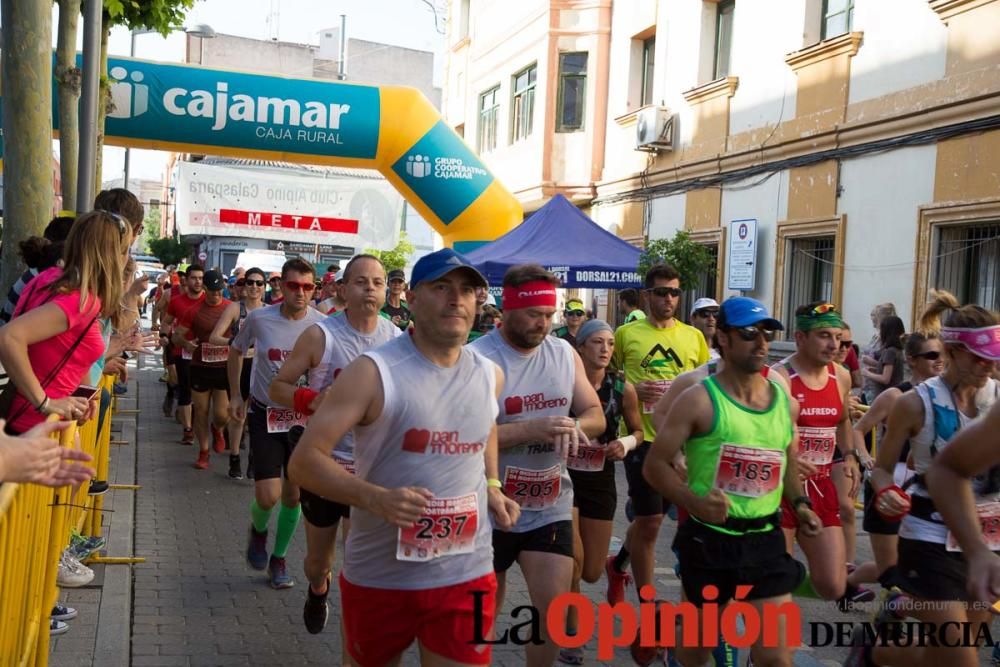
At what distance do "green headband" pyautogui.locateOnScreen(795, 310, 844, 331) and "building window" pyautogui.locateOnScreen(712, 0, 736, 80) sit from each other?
12.2 m

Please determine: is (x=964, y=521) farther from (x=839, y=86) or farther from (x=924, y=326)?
(x=839, y=86)

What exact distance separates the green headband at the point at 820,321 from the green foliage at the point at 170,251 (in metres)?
57.2

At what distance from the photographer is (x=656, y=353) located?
7.53m

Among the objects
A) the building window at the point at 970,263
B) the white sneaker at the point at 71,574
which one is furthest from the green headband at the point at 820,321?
the building window at the point at 970,263

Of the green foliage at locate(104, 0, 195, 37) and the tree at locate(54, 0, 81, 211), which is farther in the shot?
the green foliage at locate(104, 0, 195, 37)

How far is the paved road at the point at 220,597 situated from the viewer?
576 centimetres

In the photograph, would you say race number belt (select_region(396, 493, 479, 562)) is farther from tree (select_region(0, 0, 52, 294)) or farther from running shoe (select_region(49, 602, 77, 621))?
tree (select_region(0, 0, 52, 294))

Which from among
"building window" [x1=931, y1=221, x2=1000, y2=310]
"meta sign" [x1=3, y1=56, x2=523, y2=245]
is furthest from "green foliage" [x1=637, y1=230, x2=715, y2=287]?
"building window" [x1=931, y1=221, x2=1000, y2=310]

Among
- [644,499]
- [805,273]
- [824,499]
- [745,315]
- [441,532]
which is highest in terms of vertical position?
[805,273]

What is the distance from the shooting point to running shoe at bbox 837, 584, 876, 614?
6883mm

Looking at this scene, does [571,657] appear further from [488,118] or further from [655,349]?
[488,118]

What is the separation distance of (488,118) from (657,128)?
10.1 metres

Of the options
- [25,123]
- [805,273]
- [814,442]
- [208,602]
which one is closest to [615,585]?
[814,442]

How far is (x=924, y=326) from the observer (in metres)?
6.92
